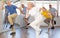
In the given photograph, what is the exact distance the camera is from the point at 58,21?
8852mm

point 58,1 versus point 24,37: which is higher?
point 58,1

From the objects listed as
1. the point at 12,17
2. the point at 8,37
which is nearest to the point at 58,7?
the point at 12,17

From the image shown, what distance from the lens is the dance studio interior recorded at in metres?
5.03

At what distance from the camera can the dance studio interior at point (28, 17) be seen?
5031 millimetres

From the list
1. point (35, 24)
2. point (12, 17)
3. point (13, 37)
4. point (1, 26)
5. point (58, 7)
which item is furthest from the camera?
point (58, 7)

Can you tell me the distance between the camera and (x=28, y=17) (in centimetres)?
841

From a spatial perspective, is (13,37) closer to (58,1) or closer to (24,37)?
(24,37)

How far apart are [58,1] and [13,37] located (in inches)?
152

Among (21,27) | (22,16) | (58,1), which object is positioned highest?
(58,1)

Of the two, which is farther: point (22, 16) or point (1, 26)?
point (22, 16)

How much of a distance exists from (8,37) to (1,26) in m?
1.08

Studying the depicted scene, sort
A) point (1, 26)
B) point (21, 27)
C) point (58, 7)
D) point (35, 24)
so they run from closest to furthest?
point (35, 24) < point (1, 26) < point (21, 27) < point (58, 7)

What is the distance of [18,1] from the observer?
8602 millimetres

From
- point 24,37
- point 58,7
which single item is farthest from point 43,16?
point 58,7
